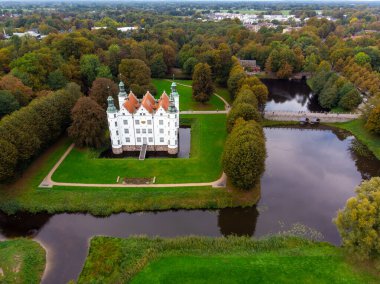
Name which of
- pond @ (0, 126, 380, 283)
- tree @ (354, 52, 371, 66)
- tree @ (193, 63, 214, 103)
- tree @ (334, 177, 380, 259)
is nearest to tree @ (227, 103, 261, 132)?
pond @ (0, 126, 380, 283)

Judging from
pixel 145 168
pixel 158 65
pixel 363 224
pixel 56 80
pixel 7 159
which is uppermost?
pixel 363 224

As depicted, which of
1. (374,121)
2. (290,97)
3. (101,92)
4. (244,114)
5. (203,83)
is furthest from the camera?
(290,97)

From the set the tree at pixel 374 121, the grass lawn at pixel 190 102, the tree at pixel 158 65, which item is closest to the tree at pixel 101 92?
the grass lawn at pixel 190 102

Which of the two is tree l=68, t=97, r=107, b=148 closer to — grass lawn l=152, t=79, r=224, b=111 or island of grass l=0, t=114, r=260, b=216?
island of grass l=0, t=114, r=260, b=216

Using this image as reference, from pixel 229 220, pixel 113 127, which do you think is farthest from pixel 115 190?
pixel 229 220

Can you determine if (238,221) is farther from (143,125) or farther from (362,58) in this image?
(362,58)

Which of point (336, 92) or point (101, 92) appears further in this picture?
point (336, 92)

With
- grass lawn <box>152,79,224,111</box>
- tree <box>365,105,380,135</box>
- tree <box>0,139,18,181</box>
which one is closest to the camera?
tree <box>0,139,18,181</box>
